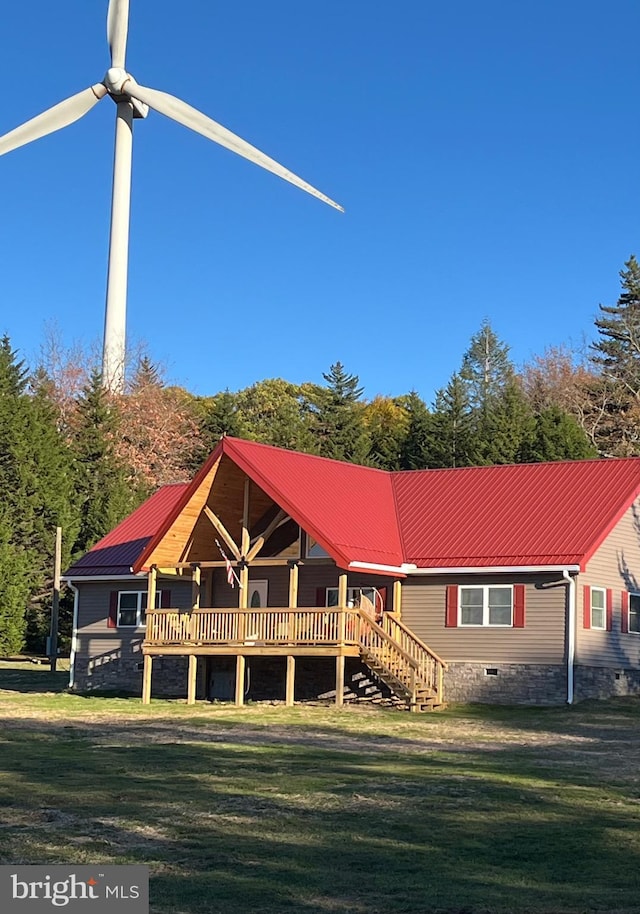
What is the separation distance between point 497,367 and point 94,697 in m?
57.7

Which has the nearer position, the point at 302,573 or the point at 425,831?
the point at 425,831

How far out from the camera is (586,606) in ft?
104

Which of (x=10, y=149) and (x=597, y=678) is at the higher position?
(x=10, y=149)

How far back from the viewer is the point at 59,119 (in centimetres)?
5425

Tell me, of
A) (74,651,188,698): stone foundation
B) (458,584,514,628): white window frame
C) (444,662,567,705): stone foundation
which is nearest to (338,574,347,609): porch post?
(458,584,514,628): white window frame

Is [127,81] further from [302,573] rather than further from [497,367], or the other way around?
[302,573]

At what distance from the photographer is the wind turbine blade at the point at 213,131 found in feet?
163

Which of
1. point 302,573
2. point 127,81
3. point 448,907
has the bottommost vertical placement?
point 448,907

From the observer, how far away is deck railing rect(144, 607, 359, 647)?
1217 inches

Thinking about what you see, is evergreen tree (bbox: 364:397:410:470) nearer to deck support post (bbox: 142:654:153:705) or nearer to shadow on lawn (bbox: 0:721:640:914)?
deck support post (bbox: 142:654:153:705)

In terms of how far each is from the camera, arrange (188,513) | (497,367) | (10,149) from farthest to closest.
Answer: (497,367) → (10,149) → (188,513)

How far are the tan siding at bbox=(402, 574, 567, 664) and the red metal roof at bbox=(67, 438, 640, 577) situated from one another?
61 cm

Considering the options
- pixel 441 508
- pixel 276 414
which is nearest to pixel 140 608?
pixel 441 508

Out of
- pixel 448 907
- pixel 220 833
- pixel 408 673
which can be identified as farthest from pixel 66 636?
pixel 448 907
